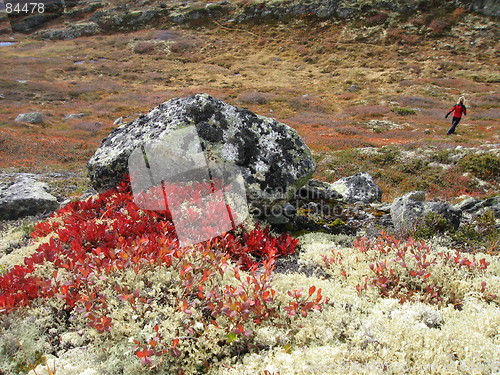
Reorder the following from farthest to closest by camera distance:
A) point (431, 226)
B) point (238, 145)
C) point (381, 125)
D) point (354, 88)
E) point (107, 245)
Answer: point (354, 88)
point (381, 125)
point (238, 145)
point (431, 226)
point (107, 245)

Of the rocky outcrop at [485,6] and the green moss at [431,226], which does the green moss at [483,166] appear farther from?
the rocky outcrop at [485,6]

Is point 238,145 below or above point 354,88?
above

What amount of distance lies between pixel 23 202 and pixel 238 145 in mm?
6381

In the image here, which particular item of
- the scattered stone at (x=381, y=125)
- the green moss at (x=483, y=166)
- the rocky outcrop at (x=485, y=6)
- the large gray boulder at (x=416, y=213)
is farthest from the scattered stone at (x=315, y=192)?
the rocky outcrop at (x=485, y=6)

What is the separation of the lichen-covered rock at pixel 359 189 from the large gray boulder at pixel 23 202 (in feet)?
28.0

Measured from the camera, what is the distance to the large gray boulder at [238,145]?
7254 mm

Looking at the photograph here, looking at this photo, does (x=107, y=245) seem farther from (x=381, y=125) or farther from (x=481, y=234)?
(x=381, y=125)

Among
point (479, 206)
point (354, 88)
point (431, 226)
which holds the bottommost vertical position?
point (354, 88)

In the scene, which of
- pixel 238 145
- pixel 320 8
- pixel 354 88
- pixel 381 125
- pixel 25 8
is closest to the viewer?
pixel 238 145

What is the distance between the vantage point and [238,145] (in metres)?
7.49

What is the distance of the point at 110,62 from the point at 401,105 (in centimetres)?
5651

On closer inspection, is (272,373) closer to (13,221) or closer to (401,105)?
(13,221)

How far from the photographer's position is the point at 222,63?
6844 centimetres

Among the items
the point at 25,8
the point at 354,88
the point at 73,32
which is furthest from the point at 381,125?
the point at 25,8
